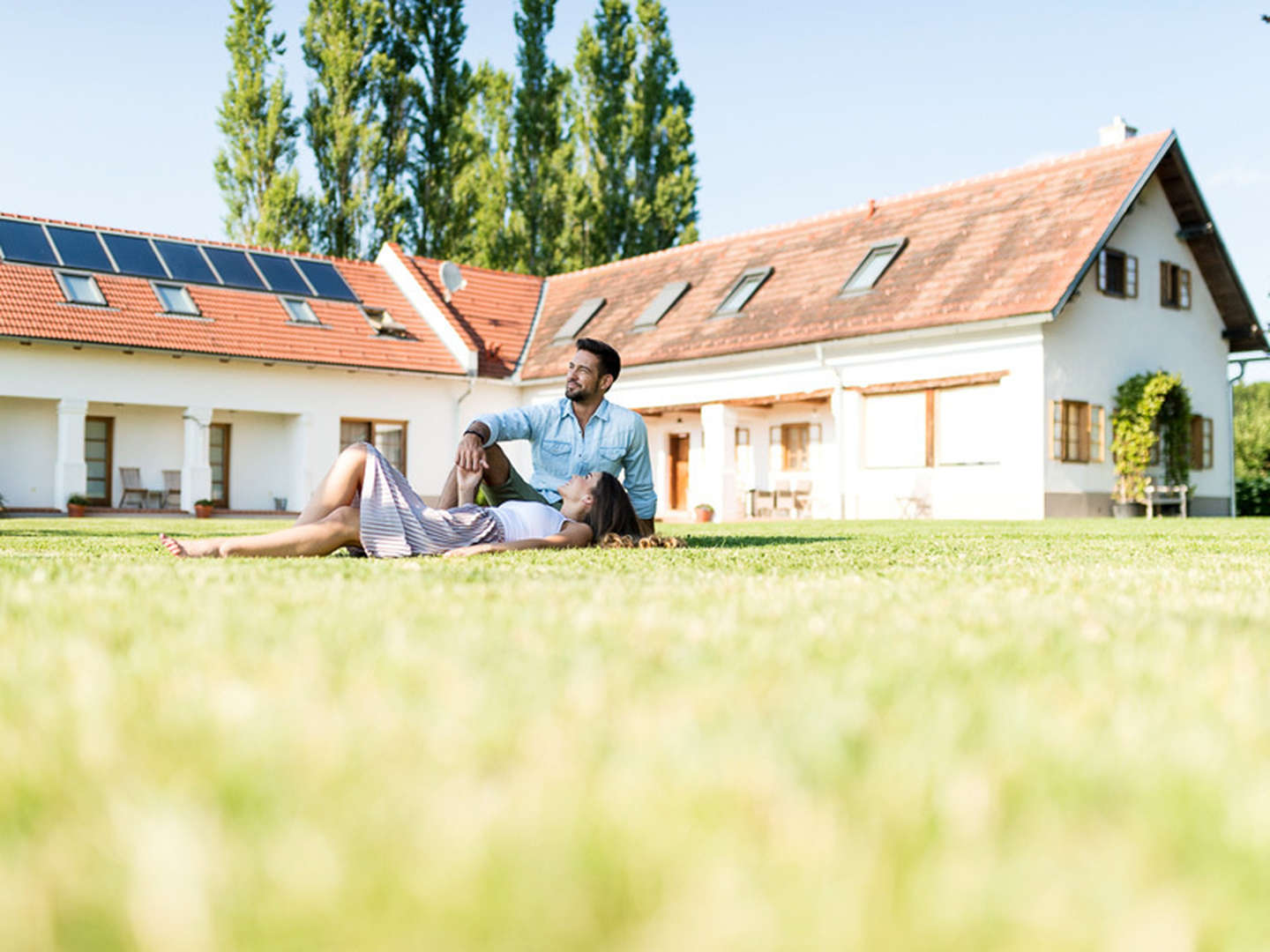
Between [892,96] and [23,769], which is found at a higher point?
[892,96]

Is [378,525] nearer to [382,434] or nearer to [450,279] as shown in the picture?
[382,434]

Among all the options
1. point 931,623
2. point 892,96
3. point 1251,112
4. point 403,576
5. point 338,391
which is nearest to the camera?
point 931,623

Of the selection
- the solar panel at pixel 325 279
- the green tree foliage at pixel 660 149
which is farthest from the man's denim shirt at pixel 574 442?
the green tree foliage at pixel 660 149

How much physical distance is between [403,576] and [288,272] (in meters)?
25.3

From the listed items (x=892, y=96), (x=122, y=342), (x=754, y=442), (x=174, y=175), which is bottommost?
(x=754, y=442)

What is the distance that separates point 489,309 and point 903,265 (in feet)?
Answer: 37.3

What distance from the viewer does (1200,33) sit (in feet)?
57.0

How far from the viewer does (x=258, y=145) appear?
1242 inches

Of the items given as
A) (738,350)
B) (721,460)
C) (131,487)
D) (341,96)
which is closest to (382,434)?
(131,487)

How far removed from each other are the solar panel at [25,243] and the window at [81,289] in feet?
1.60

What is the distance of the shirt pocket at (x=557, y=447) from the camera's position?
7355mm

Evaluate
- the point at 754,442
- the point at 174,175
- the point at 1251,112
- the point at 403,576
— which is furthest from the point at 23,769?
the point at 174,175

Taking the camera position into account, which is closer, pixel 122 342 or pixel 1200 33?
pixel 1200 33

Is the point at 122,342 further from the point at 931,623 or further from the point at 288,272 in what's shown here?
the point at 931,623
